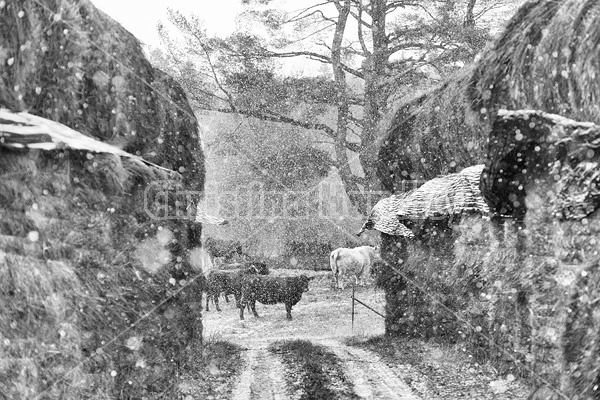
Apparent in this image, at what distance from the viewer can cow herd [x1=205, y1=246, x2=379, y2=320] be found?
6.96 meters

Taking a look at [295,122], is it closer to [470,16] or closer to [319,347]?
[470,16]

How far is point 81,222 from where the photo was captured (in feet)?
10.6

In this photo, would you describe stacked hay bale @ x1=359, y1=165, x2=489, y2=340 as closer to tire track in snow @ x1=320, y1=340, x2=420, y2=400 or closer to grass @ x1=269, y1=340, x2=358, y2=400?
tire track in snow @ x1=320, y1=340, x2=420, y2=400

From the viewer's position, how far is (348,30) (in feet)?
24.7

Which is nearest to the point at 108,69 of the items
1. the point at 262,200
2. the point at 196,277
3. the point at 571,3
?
the point at 196,277

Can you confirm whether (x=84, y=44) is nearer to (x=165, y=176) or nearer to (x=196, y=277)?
(x=165, y=176)

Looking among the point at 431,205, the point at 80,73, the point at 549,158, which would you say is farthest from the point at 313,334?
the point at 80,73

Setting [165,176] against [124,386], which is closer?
[124,386]

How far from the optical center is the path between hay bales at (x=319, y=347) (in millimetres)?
4340

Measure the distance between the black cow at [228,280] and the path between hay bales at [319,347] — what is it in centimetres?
20

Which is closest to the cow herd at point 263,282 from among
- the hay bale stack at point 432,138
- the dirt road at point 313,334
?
the dirt road at point 313,334

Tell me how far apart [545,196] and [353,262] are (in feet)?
18.1

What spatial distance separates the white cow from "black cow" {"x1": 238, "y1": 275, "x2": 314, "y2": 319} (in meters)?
0.89

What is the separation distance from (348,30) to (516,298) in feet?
15.9
